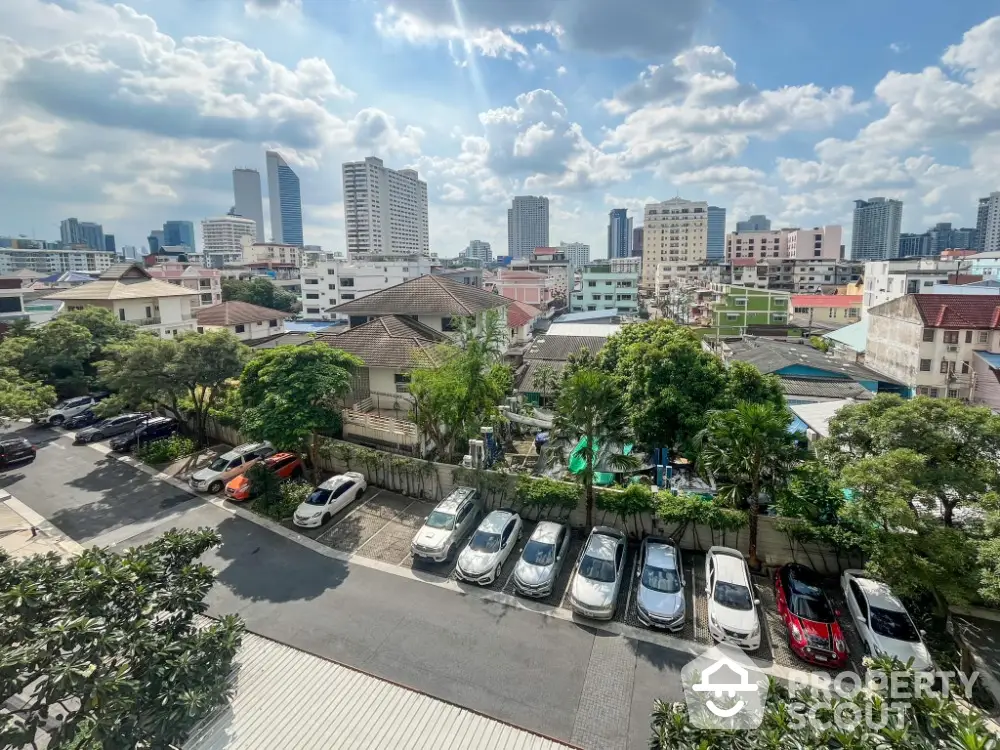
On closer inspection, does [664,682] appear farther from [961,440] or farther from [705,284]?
[705,284]

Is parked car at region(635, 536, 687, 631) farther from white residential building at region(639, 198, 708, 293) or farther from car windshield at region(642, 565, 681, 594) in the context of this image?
white residential building at region(639, 198, 708, 293)

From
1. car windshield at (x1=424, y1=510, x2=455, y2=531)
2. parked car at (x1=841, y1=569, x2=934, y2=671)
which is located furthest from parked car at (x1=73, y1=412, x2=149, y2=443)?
parked car at (x1=841, y1=569, x2=934, y2=671)

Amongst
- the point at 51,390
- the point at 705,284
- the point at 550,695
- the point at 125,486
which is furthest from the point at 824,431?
the point at 705,284

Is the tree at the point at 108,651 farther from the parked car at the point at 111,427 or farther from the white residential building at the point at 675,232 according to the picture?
the white residential building at the point at 675,232

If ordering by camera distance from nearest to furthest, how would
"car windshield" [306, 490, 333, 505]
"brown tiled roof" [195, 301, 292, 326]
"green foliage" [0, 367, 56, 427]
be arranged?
"car windshield" [306, 490, 333, 505], "green foliage" [0, 367, 56, 427], "brown tiled roof" [195, 301, 292, 326]

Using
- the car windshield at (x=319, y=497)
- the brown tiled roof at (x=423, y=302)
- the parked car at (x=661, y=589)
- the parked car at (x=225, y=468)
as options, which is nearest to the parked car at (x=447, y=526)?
the car windshield at (x=319, y=497)

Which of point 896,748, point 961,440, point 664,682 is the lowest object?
point 664,682

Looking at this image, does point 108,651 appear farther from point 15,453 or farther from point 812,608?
point 15,453
